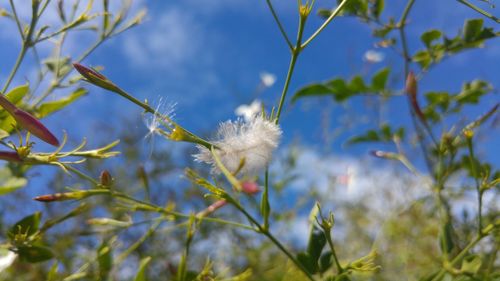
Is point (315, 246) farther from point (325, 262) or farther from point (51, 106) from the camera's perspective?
point (51, 106)

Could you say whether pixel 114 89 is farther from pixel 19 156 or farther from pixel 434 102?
pixel 434 102

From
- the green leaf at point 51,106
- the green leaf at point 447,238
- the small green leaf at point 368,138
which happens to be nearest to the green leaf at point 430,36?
the small green leaf at point 368,138

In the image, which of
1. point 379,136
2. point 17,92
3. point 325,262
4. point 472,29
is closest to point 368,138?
Answer: point 379,136

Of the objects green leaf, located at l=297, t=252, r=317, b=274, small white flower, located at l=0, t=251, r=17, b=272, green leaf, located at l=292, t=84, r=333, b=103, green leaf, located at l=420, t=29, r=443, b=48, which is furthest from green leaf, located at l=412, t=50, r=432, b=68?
small white flower, located at l=0, t=251, r=17, b=272

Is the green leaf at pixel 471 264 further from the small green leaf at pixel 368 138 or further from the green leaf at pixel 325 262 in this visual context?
the small green leaf at pixel 368 138

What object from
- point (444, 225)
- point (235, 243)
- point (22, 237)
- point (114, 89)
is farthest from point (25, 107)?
point (235, 243)

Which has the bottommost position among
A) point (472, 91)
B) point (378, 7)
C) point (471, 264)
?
point (471, 264)

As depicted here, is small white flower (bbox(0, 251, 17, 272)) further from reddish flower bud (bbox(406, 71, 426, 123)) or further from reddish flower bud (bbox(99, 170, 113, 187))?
reddish flower bud (bbox(406, 71, 426, 123))
